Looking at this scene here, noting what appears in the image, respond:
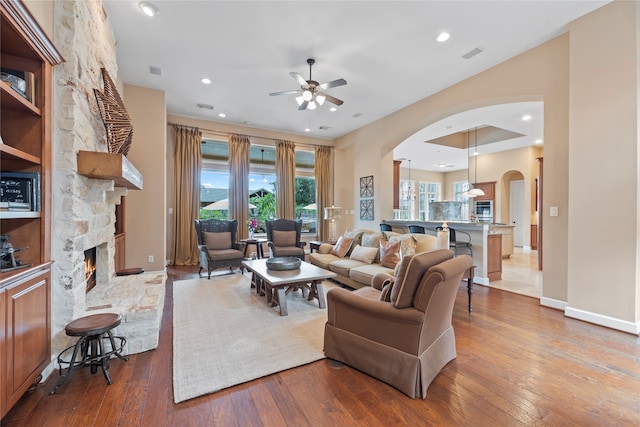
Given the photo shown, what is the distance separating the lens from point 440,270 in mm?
1772

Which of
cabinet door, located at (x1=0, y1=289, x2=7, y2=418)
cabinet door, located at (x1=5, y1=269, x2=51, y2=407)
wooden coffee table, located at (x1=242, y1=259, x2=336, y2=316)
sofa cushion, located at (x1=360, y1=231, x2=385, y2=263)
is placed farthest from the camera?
sofa cushion, located at (x1=360, y1=231, x2=385, y2=263)

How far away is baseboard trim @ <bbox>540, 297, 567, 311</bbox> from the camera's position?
3.45m

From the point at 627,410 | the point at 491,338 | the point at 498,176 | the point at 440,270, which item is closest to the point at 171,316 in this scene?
the point at 440,270

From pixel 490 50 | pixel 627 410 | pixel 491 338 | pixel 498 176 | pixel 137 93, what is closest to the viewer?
pixel 627 410

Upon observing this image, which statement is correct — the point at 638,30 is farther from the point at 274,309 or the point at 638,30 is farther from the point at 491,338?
the point at 274,309

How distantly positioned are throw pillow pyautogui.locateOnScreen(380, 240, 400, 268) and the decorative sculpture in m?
3.62

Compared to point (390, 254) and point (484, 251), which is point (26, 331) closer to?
point (390, 254)

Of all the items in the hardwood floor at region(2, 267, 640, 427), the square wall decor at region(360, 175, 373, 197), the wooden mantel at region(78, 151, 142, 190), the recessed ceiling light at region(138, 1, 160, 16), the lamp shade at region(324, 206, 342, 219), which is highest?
the recessed ceiling light at region(138, 1, 160, 16)

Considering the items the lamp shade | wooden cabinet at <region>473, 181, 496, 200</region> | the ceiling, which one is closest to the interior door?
wooden cabinet at <region>473, 181, 496, 200</region>

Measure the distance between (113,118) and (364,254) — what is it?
3692mm

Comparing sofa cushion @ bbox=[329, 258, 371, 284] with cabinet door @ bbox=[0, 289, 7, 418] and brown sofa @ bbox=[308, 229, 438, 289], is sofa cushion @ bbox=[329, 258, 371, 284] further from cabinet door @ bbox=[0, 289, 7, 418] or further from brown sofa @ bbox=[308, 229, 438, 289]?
cabinet door @ bbox=[0, 289, 7, 418]

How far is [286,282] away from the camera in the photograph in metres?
3.19

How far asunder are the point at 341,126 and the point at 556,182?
191 inches

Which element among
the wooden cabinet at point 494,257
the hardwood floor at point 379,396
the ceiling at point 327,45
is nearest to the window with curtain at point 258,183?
the ceiling at point 327,45
